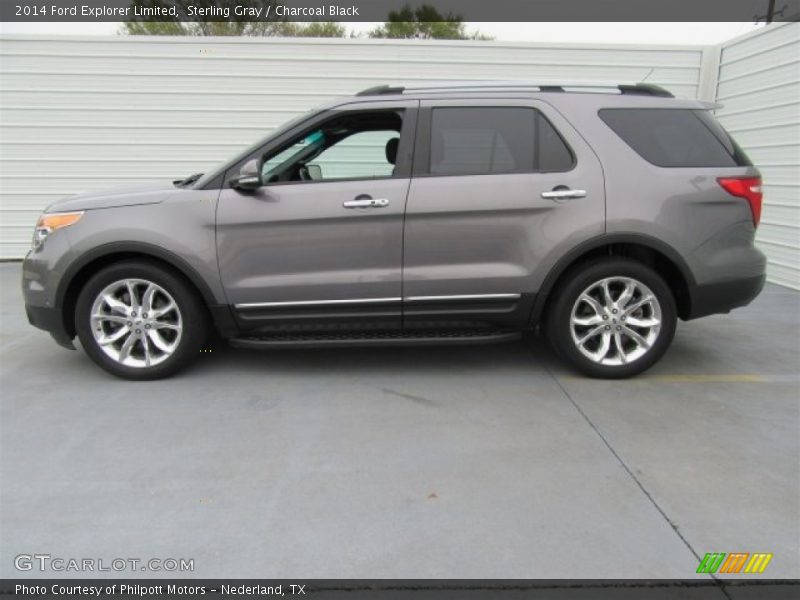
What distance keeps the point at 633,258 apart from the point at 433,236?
1444 millimetres

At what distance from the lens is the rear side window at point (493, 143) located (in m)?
4.05

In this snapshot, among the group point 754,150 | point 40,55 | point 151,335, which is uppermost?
point 40,55

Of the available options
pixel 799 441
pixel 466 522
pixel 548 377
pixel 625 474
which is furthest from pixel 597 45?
pixel 466 522

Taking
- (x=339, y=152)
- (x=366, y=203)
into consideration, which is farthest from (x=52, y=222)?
(x=366, y=203)

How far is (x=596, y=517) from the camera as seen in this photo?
2.67 m

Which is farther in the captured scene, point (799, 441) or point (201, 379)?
point (201, 379)

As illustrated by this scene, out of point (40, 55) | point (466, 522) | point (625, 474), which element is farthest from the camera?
point (40, 55)

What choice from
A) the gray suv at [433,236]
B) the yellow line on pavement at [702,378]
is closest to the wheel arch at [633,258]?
the gray suv at [433,236]

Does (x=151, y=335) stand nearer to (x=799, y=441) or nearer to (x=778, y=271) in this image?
(x=799, y=441)

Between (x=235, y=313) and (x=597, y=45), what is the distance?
673 centimetres

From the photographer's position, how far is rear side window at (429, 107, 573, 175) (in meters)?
4.05

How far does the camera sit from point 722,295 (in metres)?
4.12

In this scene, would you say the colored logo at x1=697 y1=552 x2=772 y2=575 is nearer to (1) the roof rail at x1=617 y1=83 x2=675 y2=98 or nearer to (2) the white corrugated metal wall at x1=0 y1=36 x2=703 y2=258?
(1) the roof rail at x1=617 y1=83 x2=675 y2=98
